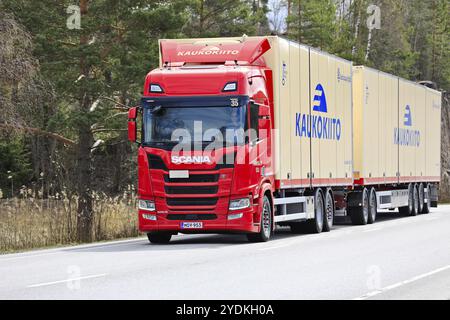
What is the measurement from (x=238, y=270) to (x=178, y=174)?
594 centimetres

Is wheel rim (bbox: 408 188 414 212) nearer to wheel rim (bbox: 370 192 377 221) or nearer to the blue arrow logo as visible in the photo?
wheel rim (bbox: 370 192 377 221)

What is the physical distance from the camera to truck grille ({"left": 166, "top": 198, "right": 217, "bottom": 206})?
67.4ft

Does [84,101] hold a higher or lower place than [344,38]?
lower

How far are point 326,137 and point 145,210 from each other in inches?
283

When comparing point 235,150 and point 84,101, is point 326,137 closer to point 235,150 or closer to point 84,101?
point 235,150

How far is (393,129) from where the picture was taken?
3416 centimetres

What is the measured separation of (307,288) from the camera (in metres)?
12.6

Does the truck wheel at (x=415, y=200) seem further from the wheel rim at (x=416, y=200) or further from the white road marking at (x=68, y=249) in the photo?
the white road marking at (x=68, y=249)

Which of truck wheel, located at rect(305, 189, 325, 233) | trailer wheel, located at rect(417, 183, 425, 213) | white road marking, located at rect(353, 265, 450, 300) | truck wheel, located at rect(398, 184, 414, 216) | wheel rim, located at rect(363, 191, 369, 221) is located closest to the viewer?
white road marking, located at rect(353, 265, 450, 300)

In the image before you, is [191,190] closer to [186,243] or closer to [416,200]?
[186,243]

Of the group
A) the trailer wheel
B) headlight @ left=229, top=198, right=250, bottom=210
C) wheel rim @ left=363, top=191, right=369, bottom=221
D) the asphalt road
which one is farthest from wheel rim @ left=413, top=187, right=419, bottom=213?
headlight @ left=229, top=198, right=250, bottom=210

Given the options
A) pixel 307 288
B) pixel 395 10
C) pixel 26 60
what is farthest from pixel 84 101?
pixel 395 10

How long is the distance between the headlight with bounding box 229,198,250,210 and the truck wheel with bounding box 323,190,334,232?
5.79m

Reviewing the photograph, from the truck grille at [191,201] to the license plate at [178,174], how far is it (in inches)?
18.3
